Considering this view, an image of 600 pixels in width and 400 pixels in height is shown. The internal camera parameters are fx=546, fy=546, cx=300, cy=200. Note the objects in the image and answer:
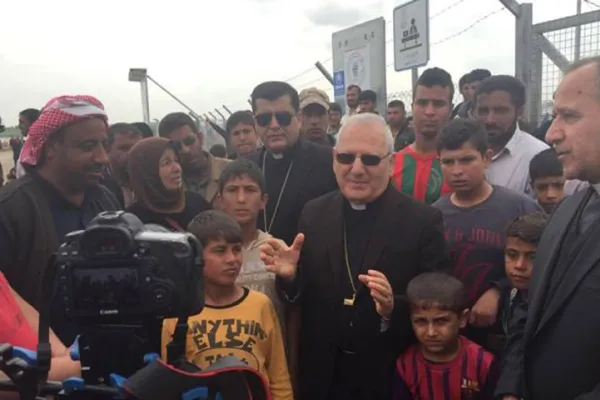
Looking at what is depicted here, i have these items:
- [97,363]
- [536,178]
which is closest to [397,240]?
[536,178]

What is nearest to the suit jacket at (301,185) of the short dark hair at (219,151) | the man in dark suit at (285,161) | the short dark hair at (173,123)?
the man in dark suit at (285,161)

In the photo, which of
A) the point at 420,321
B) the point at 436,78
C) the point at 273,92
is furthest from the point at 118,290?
the point at 436,78

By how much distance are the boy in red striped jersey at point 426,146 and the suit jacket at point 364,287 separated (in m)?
0.78

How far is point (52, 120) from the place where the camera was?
7.64 feet

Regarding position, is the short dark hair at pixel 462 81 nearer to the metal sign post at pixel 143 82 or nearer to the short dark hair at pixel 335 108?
the short dark hair at pixel 335 108

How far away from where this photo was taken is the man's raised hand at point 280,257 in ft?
7.70

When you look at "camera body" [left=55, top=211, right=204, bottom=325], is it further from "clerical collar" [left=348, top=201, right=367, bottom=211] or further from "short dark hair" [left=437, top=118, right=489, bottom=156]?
"short dark hair" [left=437, top=118, right=489, bottom=156]

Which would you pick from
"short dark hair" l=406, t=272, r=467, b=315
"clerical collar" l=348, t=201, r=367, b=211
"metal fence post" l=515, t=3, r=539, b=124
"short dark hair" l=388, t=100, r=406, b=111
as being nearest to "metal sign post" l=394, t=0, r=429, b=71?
"short dark hair" l=388, t=100, r=406, b=111

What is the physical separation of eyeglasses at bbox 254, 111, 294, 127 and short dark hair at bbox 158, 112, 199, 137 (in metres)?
1.36

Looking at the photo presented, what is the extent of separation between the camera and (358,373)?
7.92 feet

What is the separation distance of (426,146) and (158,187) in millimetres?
1634

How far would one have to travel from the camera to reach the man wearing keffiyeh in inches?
85.2

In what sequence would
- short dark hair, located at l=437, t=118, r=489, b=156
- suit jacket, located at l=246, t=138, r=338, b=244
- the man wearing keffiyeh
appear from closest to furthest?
the man wearing keffiyeh, short dark hair, located at l=437, t=118, r=489, b=156, suit jacket, located at l=246, t=138, r=338, b=244

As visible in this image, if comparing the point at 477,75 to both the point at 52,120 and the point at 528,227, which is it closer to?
the point at 528,227
